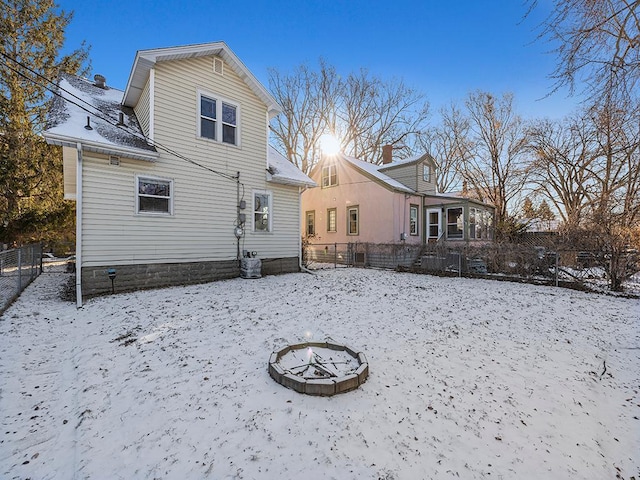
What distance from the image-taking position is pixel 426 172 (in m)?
18.6

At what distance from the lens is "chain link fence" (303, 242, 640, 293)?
9.05 meters

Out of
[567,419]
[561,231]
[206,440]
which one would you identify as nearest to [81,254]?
[206,440]

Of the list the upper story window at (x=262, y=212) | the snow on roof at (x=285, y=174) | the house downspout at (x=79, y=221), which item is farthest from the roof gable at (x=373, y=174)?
the house downspout at (x=79, y=221)

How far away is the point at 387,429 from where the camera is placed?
273cm

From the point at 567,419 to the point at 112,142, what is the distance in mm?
9860

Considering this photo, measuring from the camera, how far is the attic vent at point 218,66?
9633 millimetres

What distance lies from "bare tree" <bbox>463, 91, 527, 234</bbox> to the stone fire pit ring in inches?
800

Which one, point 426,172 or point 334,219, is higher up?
point 426,172

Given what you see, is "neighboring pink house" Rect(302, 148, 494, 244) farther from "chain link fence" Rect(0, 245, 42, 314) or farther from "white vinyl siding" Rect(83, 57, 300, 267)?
"chain link fence" Rect(0, 245, 42, 314)

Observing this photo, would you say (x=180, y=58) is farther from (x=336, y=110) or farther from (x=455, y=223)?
(x=336, y=110)

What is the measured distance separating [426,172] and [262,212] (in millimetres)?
12038

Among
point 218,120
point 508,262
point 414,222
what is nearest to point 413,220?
point 414,222

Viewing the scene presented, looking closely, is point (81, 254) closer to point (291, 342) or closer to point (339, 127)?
point (291, 342)

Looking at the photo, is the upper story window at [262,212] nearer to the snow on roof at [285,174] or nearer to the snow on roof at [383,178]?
the snow on roof at [285,174]
